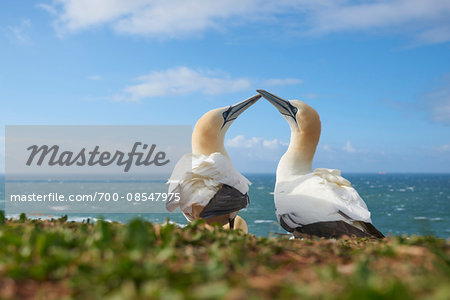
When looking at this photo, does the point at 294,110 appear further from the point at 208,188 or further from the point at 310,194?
the point at 208,188

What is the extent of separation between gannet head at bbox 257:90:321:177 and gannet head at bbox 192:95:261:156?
41.2 inches

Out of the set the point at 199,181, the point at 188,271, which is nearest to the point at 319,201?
the point at 199,181

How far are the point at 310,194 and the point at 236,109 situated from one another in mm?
2576

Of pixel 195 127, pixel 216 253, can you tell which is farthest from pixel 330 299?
pixel 195 127

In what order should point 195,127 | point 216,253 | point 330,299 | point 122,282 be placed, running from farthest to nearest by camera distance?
point 195,127 < point 216,253 < point 122,282 < point 330,299

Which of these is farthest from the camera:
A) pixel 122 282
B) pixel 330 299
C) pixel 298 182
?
pixel 298 182

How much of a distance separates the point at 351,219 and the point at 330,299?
480 centimetres

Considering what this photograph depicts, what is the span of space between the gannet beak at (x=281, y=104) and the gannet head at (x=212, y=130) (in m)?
0.76

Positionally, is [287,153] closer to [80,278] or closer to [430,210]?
[80,278]

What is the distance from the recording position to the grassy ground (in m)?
1.56

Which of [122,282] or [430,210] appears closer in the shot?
[122,282]

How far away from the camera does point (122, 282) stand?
1.73 metres

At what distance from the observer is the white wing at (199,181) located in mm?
6594

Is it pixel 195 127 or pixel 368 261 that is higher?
pixel 195 127
